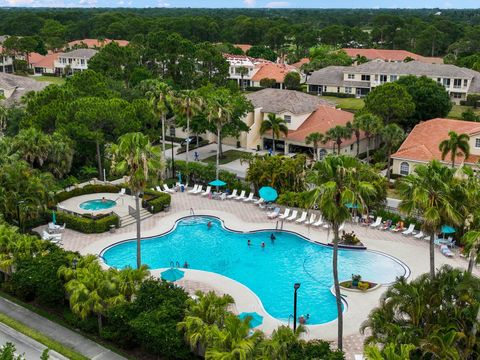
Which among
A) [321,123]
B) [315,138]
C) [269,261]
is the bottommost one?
[269,261]

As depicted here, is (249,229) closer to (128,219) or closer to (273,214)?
(273,214)

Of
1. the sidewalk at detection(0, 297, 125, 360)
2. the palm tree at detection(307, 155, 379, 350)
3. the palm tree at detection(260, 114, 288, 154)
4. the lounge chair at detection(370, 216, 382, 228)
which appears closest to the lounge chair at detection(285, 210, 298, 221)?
the lounge chair at detection(370, 216, 382, 228)

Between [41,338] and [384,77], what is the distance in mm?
76307

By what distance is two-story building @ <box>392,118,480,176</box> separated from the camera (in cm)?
4875

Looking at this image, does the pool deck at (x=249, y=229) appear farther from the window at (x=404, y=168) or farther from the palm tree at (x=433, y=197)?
the window at (x=404, y=168)

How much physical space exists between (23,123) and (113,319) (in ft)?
107

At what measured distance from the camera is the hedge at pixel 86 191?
141ft

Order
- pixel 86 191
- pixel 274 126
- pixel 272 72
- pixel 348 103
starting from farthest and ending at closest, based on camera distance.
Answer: pixel 272 72
pixel 348 103
pixel 274 126
pixel 86 191

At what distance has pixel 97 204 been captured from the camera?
4281 cm

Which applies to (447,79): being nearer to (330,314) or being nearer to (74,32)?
(330,314)

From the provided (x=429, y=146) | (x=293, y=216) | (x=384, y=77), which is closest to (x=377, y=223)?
(x=293, y=216)

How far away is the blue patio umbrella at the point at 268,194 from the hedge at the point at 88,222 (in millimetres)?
11152

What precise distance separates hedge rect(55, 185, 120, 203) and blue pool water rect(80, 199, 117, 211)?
5.74 ft

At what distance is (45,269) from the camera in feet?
86.2
